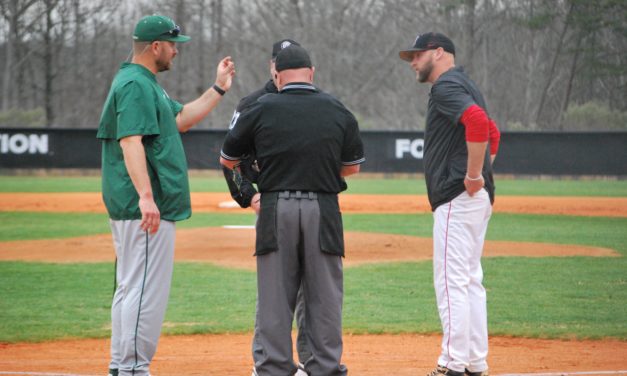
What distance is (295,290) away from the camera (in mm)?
4461

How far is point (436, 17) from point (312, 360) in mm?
38043

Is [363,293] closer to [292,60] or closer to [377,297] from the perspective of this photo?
[377,297]

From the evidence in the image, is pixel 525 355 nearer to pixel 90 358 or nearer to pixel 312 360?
pixel 312 360

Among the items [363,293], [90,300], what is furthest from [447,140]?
[90,300]

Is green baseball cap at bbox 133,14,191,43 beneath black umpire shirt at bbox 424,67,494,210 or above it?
above

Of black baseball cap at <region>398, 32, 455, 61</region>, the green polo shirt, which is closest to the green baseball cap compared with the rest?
the green polo shirt

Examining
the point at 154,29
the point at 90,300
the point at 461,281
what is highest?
the point at 154,29

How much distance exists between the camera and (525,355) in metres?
6.17

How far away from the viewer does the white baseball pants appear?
15.9 ft

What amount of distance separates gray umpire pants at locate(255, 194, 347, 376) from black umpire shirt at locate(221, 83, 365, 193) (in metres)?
0.11

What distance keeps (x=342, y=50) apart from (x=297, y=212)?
129ft

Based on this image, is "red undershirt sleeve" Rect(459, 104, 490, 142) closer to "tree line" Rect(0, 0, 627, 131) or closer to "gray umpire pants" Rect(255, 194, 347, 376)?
"gray umpire pants" Rect(255, 194, 347, 376)

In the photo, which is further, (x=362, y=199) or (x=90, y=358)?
(x=362, y=199)

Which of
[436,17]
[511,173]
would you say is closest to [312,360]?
[511,173]
